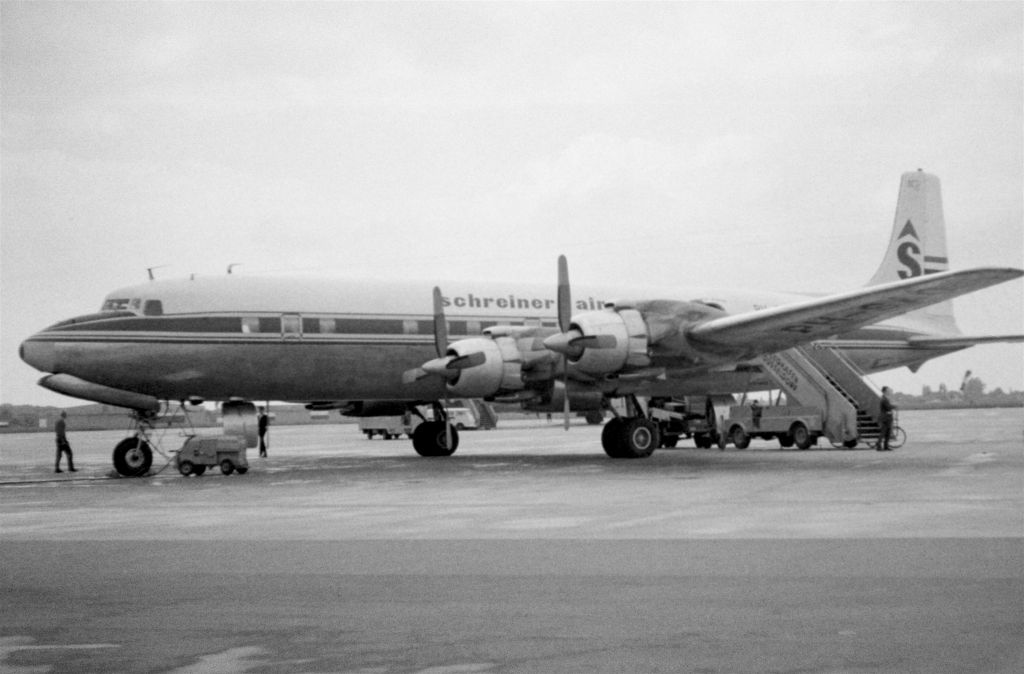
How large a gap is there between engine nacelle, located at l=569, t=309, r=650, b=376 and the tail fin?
13.7 meters

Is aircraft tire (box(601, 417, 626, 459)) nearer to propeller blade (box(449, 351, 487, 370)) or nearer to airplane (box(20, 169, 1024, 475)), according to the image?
airplane (box(20, 169, 1024, 475))

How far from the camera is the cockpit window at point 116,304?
79.7 ft

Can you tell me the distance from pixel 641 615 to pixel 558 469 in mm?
15860

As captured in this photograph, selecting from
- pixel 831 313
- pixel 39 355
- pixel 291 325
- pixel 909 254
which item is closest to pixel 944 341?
pixel 909 254

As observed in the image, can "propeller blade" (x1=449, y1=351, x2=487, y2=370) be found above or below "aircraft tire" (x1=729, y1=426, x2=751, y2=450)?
above

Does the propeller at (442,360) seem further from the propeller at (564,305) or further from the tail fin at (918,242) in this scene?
the tail fin at (918,242)

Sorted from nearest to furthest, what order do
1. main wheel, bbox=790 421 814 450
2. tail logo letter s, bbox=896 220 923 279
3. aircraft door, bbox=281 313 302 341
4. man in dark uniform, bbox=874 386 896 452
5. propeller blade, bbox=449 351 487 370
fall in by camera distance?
propeller blade, bbox=449 351 487 370 → aircraft door, bbox=281 313 302 341 → man in dark uniform, bbox=874 386 896 452 → main wheel, bbox=790 421 814 450 → tail logo letter s, bbox=896 220 923 279

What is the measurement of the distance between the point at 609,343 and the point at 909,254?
15502 millimetres

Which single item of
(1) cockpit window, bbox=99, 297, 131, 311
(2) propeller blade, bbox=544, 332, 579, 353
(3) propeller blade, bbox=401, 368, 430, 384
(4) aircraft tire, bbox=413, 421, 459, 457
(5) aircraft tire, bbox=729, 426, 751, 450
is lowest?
(5) aircraft tire, bbox=729, 426, 751, 450

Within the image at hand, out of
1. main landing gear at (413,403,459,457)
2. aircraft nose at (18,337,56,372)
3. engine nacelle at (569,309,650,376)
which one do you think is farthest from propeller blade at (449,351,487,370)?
aircraft nose at (18,337,56,372)

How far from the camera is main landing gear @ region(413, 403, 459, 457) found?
30234 millimetres

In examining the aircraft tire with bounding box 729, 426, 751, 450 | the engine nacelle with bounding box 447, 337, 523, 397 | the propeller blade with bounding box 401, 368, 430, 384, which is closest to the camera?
the engine nacelle with bounding box 447, 337, 523, 397

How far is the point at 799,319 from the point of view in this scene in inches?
912

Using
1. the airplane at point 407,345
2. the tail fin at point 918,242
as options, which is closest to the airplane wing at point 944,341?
the tail fin at point 918,242
